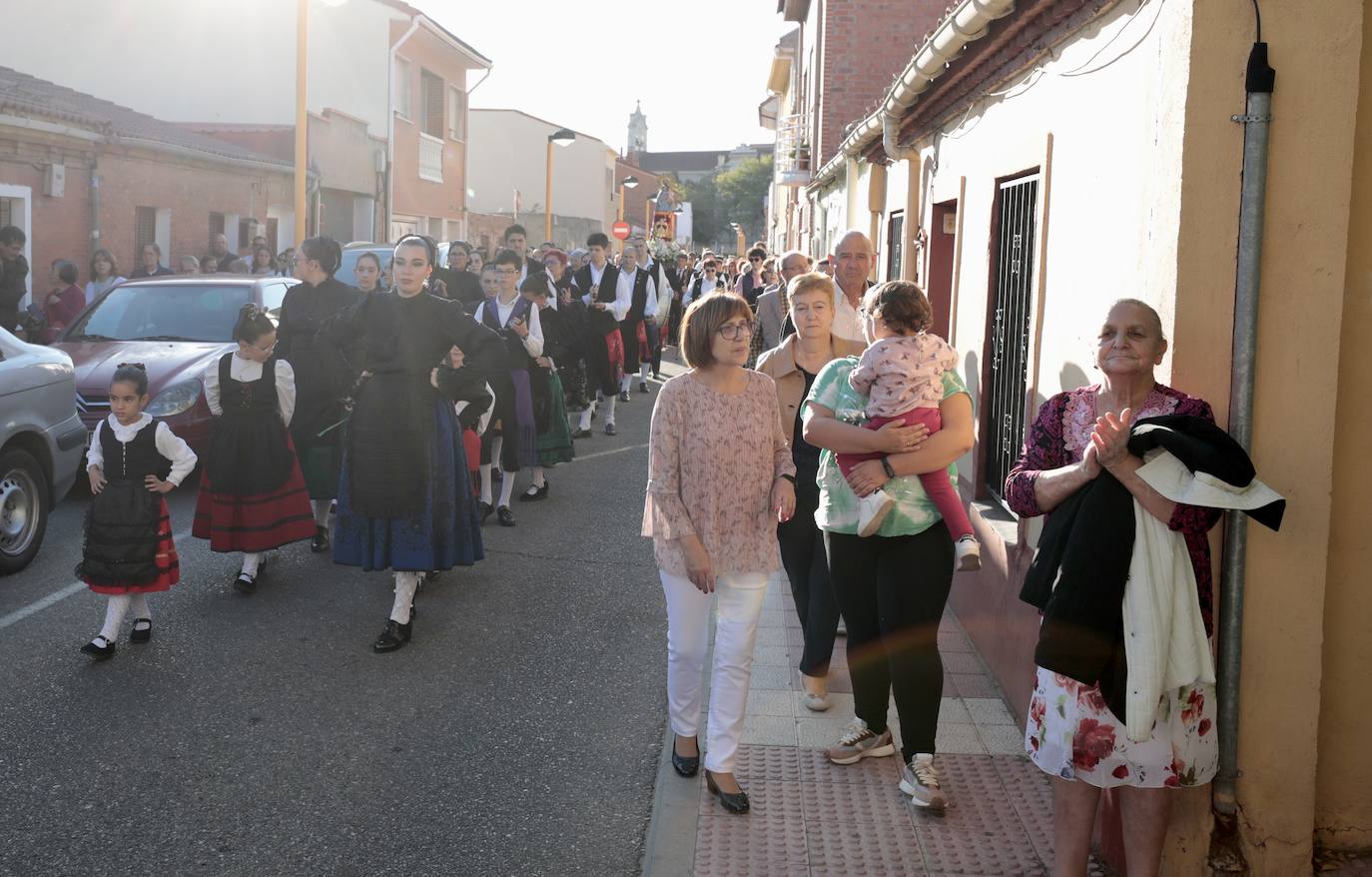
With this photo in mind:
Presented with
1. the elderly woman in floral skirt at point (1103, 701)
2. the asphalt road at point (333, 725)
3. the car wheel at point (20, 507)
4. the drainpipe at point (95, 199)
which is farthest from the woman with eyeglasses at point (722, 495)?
the drainpipe at point (95, 199)

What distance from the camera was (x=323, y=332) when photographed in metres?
6.91

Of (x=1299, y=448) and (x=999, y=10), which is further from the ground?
(x=999, y=10)

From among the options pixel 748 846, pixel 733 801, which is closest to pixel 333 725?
pixel 733 801

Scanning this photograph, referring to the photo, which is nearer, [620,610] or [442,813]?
[442,813]

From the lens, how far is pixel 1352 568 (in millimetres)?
3908

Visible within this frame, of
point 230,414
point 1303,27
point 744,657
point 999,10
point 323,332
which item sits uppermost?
point 999,10

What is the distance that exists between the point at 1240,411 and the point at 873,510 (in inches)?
49.2

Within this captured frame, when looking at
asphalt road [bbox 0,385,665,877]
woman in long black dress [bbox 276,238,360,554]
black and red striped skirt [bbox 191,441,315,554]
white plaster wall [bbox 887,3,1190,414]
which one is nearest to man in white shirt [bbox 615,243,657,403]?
woman in long black dress [bbox 276,238,360,554]

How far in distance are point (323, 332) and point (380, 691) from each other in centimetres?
202

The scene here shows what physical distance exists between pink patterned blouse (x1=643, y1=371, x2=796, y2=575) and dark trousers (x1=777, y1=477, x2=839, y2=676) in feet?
2.90

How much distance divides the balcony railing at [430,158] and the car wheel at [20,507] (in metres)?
26.4

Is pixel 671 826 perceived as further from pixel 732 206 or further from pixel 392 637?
pixel 732 206

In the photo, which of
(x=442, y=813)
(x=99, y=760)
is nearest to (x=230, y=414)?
(x=99, y=760)

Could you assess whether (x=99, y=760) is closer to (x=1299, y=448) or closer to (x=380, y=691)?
(x=380, y=691)
